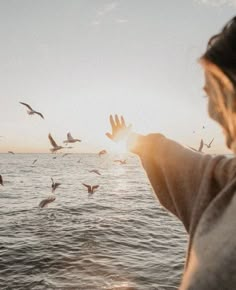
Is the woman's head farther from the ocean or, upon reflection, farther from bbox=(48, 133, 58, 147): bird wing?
bbox=(48, 133, 58, 147): bird wing

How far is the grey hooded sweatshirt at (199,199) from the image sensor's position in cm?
129

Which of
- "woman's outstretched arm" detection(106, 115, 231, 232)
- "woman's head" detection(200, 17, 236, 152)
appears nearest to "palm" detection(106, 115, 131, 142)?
"woman's outstretched arm" detection(106, 115, 231, 232)

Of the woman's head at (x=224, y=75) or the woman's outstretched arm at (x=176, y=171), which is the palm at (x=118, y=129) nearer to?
the woman's outstretched arm at (x=176, y=171)

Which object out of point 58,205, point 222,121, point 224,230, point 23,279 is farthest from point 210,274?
point 58,205

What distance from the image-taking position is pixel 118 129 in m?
2.44

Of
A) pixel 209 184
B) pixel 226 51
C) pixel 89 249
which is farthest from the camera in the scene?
pixel 89 249

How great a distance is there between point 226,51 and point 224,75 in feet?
0.31

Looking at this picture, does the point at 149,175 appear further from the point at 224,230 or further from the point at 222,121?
the point at 224,230

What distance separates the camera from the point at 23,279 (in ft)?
37.8

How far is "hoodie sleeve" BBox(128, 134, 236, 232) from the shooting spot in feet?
5.31

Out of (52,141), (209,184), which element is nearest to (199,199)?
(209,184)

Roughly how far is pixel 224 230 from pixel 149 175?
794 mm

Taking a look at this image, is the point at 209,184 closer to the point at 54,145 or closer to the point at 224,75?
the point at 224,75

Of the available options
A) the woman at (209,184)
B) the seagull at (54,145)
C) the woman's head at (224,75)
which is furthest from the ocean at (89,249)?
the woman's head at (224,75)
